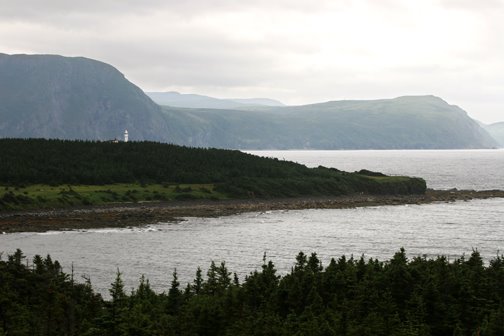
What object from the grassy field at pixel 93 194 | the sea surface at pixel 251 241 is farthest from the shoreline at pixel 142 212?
the sea surface at pixel 251 241

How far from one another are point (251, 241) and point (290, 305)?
6267 cm

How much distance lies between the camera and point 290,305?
59.1 meters

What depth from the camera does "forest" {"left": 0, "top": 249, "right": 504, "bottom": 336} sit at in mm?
48781

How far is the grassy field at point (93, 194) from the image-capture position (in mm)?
161000

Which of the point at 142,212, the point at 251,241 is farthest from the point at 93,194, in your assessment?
the point at 251,241

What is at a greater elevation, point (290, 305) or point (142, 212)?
point (142, 212)

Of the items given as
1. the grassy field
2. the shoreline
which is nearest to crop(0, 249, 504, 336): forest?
the shoreline

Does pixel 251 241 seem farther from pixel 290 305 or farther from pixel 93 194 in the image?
pixel 93 194

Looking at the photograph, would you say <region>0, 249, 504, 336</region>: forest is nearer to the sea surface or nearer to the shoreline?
the sea surface

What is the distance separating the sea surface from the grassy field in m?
28.5

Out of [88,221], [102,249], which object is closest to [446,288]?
[102,249]

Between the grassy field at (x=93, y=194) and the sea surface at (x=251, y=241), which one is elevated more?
the grassy field at (x=93, y=194)

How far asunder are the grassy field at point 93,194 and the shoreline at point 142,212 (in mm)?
3894

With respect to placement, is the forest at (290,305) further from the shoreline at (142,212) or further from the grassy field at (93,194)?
the grassy field at (93,194)
